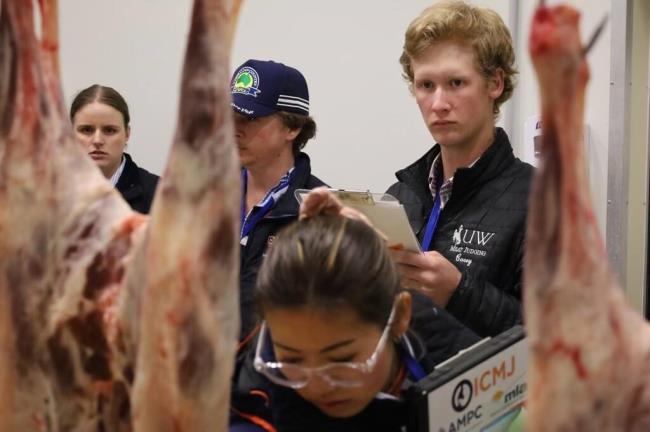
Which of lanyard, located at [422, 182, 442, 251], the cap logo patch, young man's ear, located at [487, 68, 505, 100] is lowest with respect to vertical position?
lanyard, located at [422, 182, 442, 251]

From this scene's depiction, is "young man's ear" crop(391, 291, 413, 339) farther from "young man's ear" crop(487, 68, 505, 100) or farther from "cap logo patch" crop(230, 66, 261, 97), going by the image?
"cap logo patch" crop(230, 66, 261, 97)

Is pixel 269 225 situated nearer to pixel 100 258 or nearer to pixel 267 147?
pixel 267 147

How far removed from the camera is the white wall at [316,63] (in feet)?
8.03

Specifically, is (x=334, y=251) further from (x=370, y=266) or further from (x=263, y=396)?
(x=263, y=396)

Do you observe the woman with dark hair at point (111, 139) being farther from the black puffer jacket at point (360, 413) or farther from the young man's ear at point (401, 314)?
the young man's ear at point (401, 314)

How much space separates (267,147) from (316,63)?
1.00 metres

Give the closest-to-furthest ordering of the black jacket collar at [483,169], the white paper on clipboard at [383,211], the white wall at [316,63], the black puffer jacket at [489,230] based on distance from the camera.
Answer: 1. the white paper on clipboard at [383,211]
2. the black puffer jacket at [489,230]
3. the black jacket collar at [483,169]
4. the white wall at [316,63]

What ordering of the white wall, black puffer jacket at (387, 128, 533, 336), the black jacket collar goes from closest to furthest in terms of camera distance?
black puffer jacket at (387, 128, 533, 336) → the black jacket collar → the white wall

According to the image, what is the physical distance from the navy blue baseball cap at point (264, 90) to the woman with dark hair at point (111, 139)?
365 millimetres

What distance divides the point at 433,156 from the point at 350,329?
65 cm

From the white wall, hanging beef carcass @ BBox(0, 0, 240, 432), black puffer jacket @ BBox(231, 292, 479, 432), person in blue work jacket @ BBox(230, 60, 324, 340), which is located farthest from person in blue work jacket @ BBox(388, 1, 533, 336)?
the white wall

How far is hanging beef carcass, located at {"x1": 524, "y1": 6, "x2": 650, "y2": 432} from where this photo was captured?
399mm

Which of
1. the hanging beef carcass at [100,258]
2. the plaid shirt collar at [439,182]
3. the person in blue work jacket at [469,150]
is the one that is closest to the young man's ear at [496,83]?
the person in blue work jacket at [469,150]

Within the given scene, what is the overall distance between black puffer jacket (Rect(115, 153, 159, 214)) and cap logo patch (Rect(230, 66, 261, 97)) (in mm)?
367
